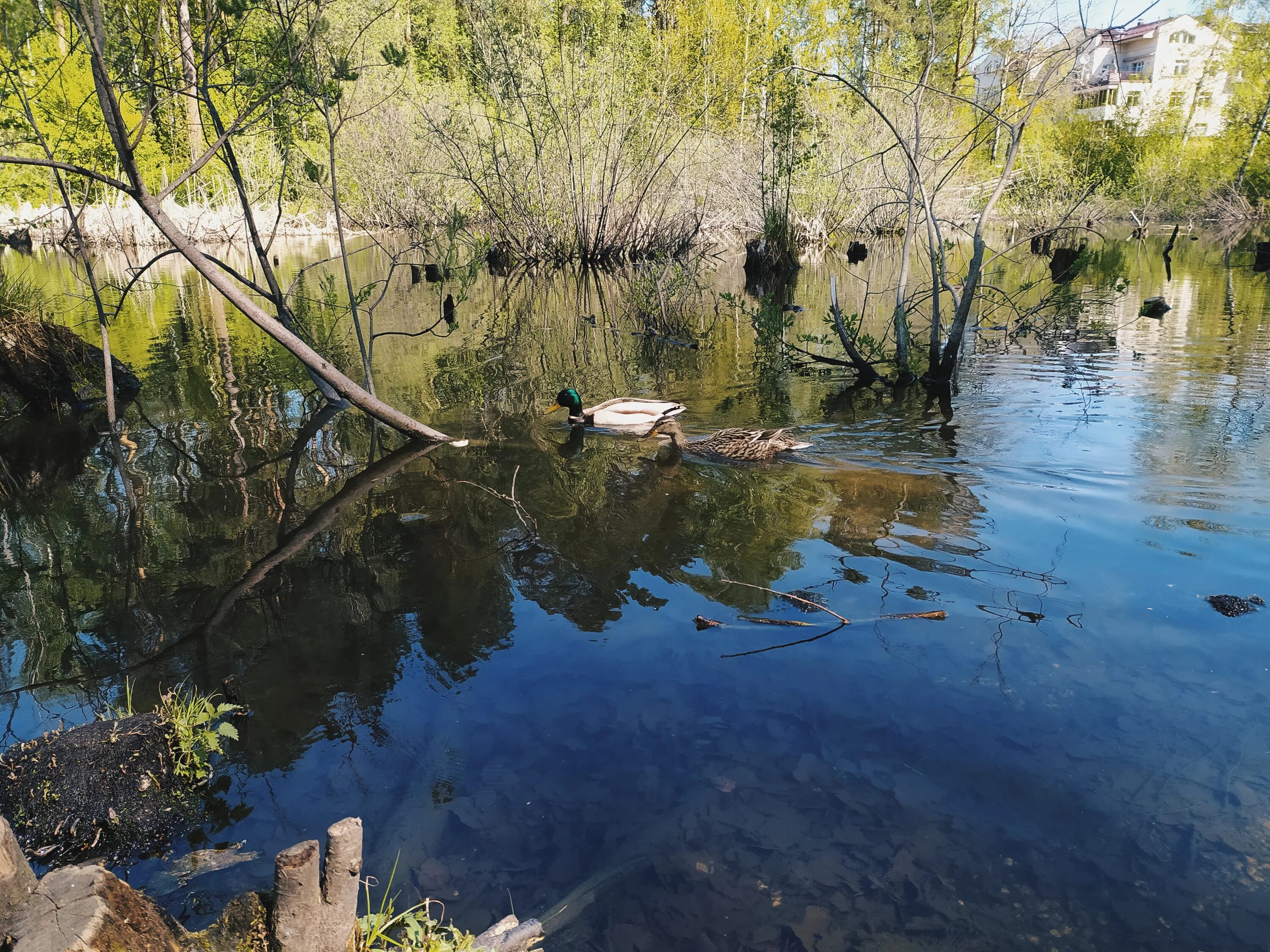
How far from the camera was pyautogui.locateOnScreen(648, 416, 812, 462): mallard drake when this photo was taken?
287 inches

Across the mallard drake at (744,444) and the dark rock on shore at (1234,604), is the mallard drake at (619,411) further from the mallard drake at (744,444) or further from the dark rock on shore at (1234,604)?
the dark rock on shore at (1234,604)

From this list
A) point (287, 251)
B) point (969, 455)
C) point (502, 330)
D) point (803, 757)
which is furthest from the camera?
point (287, 251)

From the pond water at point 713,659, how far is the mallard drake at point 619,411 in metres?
0.29

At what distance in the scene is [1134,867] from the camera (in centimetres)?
281

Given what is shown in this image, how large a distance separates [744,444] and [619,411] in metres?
1.66

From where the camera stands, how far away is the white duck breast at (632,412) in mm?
8359

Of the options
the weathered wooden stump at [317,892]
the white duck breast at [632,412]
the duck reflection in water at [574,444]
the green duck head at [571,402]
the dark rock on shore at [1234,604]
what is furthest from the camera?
the green duck head at [571,402]

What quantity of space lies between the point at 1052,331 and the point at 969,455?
25.1 ft

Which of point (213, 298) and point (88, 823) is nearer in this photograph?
point (88, 823)

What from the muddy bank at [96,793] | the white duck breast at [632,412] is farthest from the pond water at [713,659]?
the white duck breast at [632,412]

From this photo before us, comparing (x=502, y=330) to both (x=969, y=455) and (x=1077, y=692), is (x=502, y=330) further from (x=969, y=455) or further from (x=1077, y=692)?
(x=1077, y=692)

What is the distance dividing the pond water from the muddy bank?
0.17 metres

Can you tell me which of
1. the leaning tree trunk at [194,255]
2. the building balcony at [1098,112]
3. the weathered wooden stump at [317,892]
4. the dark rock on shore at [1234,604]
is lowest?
the dark rock on shore at [1234,604]

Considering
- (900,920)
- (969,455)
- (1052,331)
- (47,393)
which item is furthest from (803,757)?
(1052,331)
